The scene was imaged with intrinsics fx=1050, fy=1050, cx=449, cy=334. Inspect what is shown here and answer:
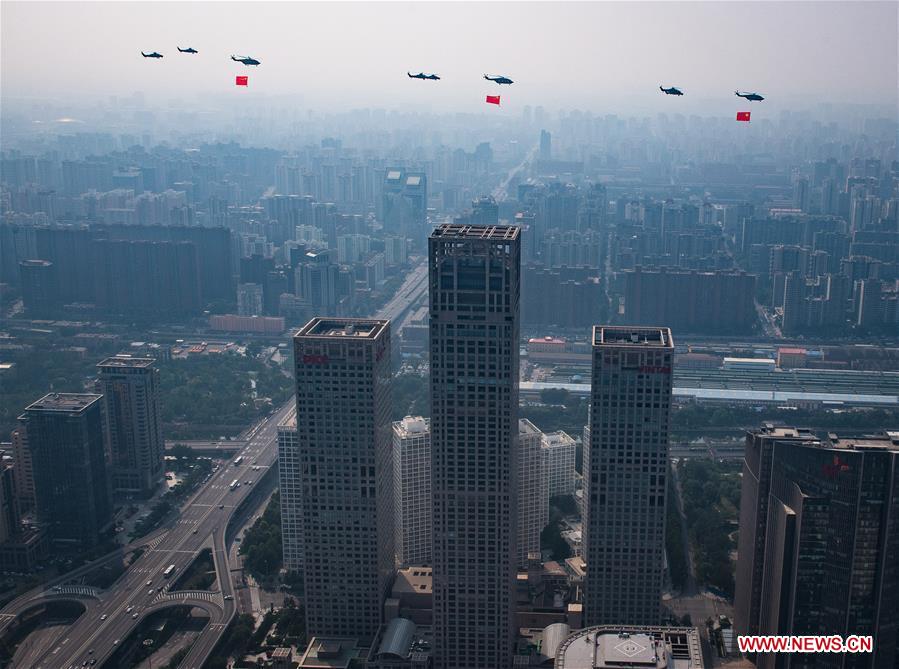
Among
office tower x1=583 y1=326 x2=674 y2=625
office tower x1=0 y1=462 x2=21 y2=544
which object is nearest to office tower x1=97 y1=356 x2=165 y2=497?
office tower x1=0 y1=462 x2=21 y2=544

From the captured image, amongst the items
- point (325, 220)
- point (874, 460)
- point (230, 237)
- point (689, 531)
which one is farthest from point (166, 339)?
point (874, 460)

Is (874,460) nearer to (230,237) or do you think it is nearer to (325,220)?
(230,237)

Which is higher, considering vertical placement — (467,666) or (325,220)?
(325,220)

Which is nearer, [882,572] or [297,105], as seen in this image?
[882,572]

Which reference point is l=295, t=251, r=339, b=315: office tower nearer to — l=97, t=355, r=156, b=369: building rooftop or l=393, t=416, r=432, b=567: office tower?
l=97, t=355, r=156, b=369: building rooftop

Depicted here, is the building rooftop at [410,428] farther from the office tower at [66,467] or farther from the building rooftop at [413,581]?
the office tower at [66,467]

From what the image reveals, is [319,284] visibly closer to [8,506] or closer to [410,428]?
[8,506]

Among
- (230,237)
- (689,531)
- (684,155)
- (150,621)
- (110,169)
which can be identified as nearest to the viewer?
(150,621)
